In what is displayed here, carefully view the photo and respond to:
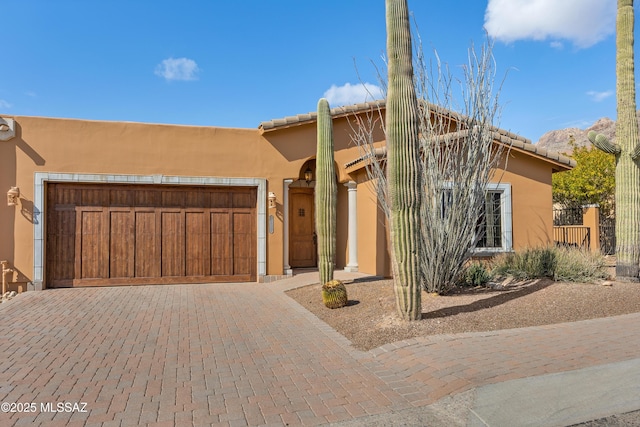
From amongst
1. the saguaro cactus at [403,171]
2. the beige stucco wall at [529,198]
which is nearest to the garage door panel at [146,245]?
the saguaro cactus at [403,171]

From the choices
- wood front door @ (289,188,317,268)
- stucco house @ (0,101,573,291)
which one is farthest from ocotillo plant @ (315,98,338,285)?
wood front door @ (289,188,317,268)

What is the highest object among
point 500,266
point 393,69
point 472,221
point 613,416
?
point 393,69

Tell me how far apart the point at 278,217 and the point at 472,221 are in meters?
5.52

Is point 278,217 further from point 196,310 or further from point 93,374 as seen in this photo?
point 93,374

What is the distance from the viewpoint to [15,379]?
460cm

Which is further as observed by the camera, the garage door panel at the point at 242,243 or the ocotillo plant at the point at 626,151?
the garage door panel at the point at 242,243

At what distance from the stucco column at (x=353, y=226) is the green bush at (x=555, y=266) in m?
4.06

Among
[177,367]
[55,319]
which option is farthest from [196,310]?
[177,367]

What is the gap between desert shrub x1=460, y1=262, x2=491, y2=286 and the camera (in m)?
8.65

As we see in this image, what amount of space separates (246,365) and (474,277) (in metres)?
5.38

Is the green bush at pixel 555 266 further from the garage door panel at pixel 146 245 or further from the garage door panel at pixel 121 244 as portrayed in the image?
the garage door panel at pixel 121 244

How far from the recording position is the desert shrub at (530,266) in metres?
9.08

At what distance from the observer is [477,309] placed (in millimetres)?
6879

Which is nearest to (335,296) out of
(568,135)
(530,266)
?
(530,266)
